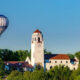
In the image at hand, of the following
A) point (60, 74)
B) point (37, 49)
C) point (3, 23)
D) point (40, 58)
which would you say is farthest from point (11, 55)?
point (3, 23)

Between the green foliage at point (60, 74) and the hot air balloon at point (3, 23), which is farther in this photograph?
the green foliage at point (60, 74)

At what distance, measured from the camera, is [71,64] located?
71.3 m

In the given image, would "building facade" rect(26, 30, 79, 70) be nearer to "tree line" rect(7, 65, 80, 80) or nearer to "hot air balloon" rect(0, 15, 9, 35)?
"tree line" rect(7, 65, 80, 80)

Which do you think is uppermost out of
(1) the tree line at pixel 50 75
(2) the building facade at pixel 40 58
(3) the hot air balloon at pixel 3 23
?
(2) the building facade at pixel 40 58

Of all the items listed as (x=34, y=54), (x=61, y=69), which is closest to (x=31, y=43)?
(x=34, y=54)

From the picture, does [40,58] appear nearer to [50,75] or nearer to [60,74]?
[60,74]

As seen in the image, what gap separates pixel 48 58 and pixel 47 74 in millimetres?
17326

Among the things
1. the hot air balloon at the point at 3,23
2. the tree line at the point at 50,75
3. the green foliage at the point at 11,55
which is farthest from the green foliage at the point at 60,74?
the green foliage at the point at 11,55

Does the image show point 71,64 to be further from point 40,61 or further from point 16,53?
point 16,53

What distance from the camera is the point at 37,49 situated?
7012 cm

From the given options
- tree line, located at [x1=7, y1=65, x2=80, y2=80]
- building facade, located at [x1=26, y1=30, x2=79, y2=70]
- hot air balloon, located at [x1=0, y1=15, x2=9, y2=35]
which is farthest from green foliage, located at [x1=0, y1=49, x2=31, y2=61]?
hot air balloon, located at [x1=0, y1=15, x2=9, y2=35]

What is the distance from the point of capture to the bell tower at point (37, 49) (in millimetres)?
69688

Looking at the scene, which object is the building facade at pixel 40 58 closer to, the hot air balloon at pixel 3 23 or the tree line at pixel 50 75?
the tree line at pixel 50 75

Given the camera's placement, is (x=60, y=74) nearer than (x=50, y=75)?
No
